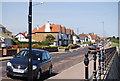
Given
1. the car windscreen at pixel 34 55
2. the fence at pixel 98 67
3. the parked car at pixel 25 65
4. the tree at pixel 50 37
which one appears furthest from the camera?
the tree at pixel 50 37

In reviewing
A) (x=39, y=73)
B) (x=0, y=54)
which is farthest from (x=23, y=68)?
(x=0, y=54)

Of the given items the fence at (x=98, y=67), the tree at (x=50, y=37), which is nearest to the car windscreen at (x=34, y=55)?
the fence at (x=98, y=67)

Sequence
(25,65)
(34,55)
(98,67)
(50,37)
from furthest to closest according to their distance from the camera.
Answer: (50,37) < (34,55) < (25,65) < (98,67)

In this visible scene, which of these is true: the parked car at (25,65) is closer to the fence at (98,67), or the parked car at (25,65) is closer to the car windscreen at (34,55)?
the car windscreen at (34,55)

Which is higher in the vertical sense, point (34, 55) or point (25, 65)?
point (34, 55)

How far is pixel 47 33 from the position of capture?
83188mm

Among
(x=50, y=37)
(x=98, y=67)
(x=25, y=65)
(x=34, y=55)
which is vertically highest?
(x=50, y=37)

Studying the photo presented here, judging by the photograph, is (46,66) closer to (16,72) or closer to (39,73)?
(39,73)

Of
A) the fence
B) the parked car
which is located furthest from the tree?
the fence

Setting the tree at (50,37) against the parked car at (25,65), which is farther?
the tree at (50,37)

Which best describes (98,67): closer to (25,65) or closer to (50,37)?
(25,65)

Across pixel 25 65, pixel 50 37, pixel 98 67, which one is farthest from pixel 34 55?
pixel 50 37

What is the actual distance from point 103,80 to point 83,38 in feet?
497

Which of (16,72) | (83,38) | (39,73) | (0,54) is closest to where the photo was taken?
(16,72)
